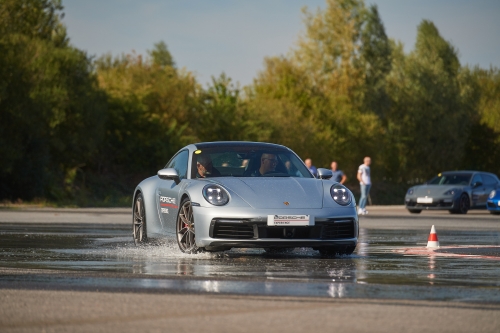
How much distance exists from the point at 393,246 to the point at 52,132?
125 feet

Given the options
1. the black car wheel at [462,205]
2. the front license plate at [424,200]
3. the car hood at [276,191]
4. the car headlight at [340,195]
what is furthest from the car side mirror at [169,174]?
the black car wheel at [462,205]

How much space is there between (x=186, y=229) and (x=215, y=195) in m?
0.82

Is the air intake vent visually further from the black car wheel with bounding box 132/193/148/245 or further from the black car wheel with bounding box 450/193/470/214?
the black car wheel with bounding box 450/193/470/214

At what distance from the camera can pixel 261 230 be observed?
11.8 meters

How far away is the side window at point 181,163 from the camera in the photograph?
537 inches

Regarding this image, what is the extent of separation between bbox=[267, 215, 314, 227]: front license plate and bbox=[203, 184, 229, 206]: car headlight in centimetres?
61

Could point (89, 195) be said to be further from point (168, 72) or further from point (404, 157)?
point (404, 157)

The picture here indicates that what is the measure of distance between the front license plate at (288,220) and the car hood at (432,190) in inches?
914

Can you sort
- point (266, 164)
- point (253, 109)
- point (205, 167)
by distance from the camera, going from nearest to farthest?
point (205, 167)
point (266, 164)
point (253, 109)

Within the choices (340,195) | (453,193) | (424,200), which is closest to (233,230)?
(340,195)

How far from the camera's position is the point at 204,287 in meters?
8.55

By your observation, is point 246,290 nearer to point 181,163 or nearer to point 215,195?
point 215,195

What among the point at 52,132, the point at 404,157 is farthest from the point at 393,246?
the point at 404,157

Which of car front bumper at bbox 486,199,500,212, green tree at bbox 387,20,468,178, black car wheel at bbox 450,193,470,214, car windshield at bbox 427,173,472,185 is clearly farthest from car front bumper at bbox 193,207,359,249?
green tree at bbox 387,20,468,178
